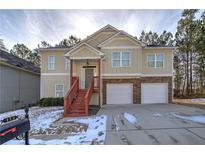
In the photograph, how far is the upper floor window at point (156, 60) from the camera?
644 inches

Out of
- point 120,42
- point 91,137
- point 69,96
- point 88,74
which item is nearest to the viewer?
point 91,137

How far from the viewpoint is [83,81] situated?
16500 mm

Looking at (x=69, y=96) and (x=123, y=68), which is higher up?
(x=123, y=68)

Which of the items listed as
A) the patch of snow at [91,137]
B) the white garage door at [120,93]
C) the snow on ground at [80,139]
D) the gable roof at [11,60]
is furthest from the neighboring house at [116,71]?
the snow on ground at [80,139]

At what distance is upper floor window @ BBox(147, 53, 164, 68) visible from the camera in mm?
16359

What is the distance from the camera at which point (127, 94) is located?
52.1ft

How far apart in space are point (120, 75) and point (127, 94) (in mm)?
1677

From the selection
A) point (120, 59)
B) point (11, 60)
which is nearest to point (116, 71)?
point (120, 59)

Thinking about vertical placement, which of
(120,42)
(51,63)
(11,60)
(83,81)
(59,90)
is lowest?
(59,90)

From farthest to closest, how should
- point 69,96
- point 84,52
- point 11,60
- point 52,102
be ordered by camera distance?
point 11,60
point 52,102
point 84,52
point 69,96

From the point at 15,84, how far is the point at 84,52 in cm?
721

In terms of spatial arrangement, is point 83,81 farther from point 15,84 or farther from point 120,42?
point 15,84

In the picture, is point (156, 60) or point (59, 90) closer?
point (156, 60)
